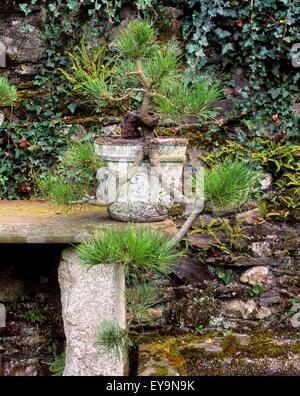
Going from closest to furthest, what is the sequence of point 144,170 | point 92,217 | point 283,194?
point 144,170 → point 92,217 → point 283,194

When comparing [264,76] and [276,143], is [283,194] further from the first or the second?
[264,76]

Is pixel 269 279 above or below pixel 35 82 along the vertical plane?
below

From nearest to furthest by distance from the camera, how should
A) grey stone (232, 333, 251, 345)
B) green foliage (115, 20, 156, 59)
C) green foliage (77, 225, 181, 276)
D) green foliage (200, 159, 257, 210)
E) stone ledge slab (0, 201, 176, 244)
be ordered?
green foliage (77, 225, 181, 276), green foliage (200, 159, 257, 210), green foliage (115, 20, 156, 59), stone ledge slab (0, 201, 176, 244), grey stone (232, 333, 251, 345)

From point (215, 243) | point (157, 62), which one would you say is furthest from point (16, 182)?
point (157, 62)

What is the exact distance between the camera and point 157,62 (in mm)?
2225

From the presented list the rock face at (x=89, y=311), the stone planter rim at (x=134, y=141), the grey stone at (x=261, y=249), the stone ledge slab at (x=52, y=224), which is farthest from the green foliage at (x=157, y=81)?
the grey stone at (x=261, y=249)

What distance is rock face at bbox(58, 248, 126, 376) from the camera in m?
2.35

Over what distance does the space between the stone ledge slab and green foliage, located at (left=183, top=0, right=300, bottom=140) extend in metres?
1.03

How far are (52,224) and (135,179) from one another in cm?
35

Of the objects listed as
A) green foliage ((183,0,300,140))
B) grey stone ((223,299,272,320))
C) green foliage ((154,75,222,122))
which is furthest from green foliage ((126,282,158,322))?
green foliage ((183,0,300,140))

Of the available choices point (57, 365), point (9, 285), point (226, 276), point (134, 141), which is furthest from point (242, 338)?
point (134, 141)

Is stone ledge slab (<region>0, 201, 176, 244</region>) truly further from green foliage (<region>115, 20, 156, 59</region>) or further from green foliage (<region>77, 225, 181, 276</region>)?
green foliage (<region>115, 20, 156, 59</region>)

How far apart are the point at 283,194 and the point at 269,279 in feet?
1.43

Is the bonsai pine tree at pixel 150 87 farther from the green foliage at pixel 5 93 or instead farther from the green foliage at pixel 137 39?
the green foliage at pixel 5 93
